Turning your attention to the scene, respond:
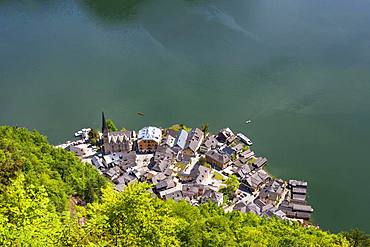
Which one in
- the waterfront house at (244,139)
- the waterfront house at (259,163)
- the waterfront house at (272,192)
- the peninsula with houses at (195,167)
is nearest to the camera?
the peninsula with houses at (195,167)

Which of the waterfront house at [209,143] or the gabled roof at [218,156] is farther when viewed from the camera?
the waterfront house at [209,143]

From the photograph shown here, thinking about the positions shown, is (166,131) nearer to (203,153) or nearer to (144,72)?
(203,153)

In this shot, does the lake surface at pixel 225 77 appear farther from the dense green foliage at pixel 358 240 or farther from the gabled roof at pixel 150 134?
the dense green foliage at pixel 358 240

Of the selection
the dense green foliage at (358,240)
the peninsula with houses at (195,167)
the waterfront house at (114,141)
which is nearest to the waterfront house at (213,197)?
the peninsula with houses at (195,167)

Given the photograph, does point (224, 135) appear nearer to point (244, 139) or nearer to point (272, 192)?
point (244, 139)

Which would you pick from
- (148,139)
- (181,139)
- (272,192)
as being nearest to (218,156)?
(181,139)

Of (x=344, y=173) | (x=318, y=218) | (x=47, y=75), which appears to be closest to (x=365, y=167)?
(x=344, y=173)
